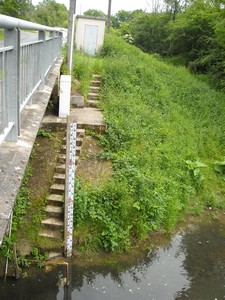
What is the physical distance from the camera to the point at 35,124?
401 centimetres

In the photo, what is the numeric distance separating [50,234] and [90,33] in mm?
13594

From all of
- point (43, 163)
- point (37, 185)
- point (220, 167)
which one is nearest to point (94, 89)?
point (43, 163)

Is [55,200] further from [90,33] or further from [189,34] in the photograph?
[189,34]

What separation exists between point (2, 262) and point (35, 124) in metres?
3.52

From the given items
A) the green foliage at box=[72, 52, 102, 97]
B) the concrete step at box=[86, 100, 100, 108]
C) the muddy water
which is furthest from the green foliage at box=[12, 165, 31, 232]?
the green foliage at box=[72, 52, 102, 97]

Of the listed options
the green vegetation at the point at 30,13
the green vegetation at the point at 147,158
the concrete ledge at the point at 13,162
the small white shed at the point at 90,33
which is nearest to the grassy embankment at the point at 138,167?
the green vegetation at the point at 147,158

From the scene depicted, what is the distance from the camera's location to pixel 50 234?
683 centimetres

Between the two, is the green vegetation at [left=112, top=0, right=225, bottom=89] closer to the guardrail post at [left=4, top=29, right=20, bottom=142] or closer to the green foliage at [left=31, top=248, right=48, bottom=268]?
the green foliage at [left=31, top=248, right=48, bottom=268]

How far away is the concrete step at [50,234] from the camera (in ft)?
22.3

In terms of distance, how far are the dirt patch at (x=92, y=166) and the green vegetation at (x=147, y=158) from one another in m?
0.18

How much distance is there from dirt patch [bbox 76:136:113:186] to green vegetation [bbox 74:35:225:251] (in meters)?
0.18

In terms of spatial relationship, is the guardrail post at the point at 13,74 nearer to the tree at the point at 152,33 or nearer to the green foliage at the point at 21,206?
the green foliage at the point at 21,206

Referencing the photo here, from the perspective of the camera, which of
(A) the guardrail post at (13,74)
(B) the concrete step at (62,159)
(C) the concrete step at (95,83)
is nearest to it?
(A) the guardrail post at (13,74)

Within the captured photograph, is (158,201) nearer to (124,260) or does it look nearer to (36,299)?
(124,260)
